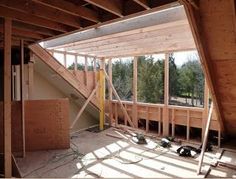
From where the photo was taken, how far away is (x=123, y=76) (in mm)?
6980

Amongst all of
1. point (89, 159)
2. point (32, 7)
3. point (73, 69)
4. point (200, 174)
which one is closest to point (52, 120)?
point (89, 159)

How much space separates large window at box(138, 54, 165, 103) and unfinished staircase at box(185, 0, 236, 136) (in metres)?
2.17

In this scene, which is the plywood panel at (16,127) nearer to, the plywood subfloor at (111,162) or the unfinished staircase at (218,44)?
the plywood subfloor at (111,162)

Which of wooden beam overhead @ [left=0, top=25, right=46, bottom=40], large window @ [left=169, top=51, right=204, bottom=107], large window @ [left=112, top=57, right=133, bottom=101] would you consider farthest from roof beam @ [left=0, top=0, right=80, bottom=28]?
large window @ [left=112, top=57, right=133, bottom=101]

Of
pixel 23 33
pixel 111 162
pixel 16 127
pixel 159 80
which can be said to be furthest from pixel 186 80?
pixel 16 127

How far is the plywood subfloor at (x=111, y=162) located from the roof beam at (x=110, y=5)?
2471 millimetres

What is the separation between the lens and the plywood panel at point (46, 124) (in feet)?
15.5

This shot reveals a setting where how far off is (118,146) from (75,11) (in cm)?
330

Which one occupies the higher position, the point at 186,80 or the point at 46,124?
the point at 186,80

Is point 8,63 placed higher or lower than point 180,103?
higher

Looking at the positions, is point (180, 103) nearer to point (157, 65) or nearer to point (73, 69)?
point (157, 65)

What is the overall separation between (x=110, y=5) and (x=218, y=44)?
1.55 metres

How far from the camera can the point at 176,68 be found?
18.9 ft

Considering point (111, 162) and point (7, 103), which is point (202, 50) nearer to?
point (111, 162)
